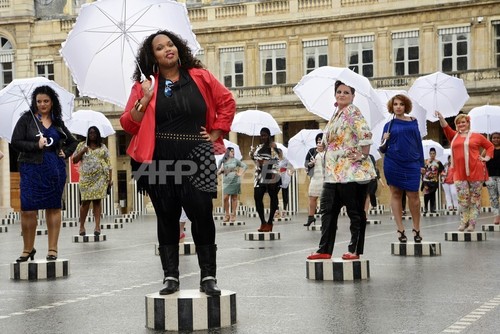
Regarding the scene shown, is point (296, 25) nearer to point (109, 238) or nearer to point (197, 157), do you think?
point (109, 238)

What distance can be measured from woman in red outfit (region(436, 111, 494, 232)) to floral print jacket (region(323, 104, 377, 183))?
21.4 feet

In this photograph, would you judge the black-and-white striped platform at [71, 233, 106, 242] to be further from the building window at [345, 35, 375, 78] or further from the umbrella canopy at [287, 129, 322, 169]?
→ the building window at [345, 35, 375, 78]

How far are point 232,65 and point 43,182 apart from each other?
43038mm

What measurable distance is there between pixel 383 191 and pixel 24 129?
38.3 m

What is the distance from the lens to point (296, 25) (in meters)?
52.8

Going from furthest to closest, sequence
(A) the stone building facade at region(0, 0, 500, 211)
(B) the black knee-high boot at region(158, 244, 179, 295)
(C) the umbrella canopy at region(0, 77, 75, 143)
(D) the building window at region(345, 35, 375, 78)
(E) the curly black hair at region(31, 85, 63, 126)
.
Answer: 1. (D) the building window at region(345, 35, 375, 78)
2. (A) the stone building facade at region(0, 0, 500, 211)
3. (C) the umbrella canopy at region(0, 77, 75, 143)
4. (E) the curly black hair at region(31, 85, 63, 126)
5. (B) the black knee-high boot at region(158, 244, 179, 295)

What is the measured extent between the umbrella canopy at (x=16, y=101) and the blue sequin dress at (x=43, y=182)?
442cm

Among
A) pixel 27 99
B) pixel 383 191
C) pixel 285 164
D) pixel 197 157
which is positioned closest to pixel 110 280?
pixel 197 157

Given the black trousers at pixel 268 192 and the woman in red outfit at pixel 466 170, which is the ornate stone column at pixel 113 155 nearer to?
the black trousers at pixel 268 192

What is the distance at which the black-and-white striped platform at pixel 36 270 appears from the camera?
11531 mm

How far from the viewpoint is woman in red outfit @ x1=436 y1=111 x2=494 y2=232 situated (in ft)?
57.2

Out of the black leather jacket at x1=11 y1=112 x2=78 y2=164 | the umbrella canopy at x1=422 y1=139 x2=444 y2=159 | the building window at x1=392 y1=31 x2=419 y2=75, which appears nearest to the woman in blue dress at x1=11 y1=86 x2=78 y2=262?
the black leather jacket at x1=11 y1=112 x2=78 y2=164

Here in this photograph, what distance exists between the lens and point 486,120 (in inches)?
1072

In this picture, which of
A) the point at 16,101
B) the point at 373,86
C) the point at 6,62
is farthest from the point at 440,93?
the point at 6,62
